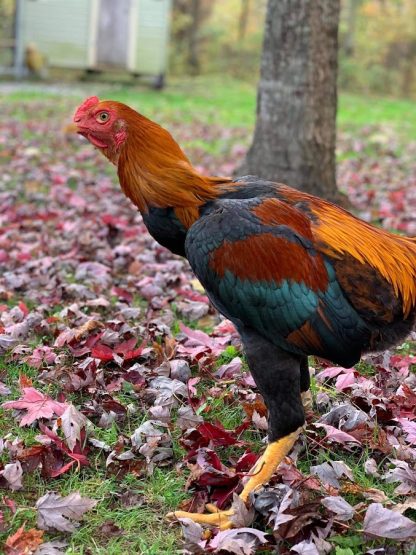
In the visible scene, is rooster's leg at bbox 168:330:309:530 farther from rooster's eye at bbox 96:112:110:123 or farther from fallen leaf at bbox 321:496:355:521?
rooster's eye at bbox 96:112:110:123

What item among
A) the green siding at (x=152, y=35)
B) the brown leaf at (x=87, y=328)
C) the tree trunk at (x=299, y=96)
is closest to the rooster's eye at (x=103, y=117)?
the brown leaf at (x=87, y=328)

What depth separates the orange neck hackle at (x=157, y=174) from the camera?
10.5 ft

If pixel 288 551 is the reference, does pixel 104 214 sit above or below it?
above

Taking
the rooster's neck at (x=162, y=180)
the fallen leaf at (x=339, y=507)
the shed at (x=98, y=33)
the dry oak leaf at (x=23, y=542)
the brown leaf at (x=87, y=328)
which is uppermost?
the shed at (x=98, y=33)

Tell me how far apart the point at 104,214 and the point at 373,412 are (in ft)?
14.3

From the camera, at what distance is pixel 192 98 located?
19.8 meters

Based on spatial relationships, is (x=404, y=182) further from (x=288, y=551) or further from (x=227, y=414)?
(x=288, y=551)

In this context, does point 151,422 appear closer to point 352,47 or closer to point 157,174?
point 157,174

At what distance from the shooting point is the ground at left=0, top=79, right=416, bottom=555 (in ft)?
9.27

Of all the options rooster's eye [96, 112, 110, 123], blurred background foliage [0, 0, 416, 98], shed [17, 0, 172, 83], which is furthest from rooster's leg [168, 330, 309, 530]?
blurred background foliage [0, 0, 416, 98]

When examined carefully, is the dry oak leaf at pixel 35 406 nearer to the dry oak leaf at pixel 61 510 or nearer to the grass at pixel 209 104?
the dry oak leaf at pixel 61 510

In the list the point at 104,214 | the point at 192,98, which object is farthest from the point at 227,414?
the point at 192,98

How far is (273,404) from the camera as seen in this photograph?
3.07 meters

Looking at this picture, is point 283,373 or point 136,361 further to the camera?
point 136,361
